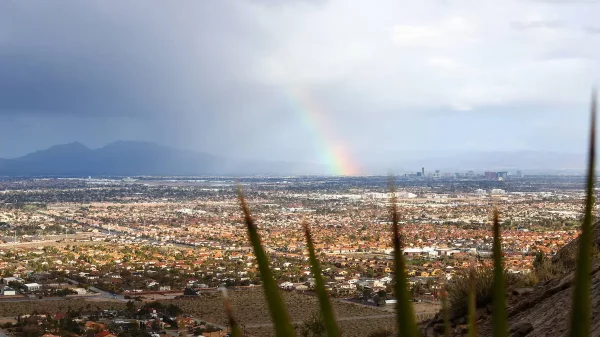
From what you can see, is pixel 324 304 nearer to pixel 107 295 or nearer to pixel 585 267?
pixel 585 267

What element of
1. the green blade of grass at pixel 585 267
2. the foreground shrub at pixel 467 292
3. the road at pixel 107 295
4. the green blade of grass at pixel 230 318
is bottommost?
the road at pixel 107 295

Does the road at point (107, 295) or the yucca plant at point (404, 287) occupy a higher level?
the yucca plant at point (404, 287)

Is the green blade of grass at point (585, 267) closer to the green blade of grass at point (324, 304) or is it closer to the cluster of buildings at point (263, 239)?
the green blade of grass at point (324, 304)

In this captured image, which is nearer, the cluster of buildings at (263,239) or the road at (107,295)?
the road at (107,295)

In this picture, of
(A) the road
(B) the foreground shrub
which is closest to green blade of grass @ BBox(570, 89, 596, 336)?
(B) the foreground shrub

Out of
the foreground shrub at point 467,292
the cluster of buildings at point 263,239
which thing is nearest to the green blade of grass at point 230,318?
the foreground shrub at point 467,292

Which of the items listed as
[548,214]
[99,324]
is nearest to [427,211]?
[548,214]

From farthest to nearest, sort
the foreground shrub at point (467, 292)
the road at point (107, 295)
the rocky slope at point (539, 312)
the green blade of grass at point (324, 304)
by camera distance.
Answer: the road at point (107, 295) → the foreground shrub at point (467, 292) → the rocky slope at point (539, 312) → the green blade of grass at point (324, 304)

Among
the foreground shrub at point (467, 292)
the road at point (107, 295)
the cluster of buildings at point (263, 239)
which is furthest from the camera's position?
the cluster of buildings at point (263, 239)

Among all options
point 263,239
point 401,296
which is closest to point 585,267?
point 401,296
